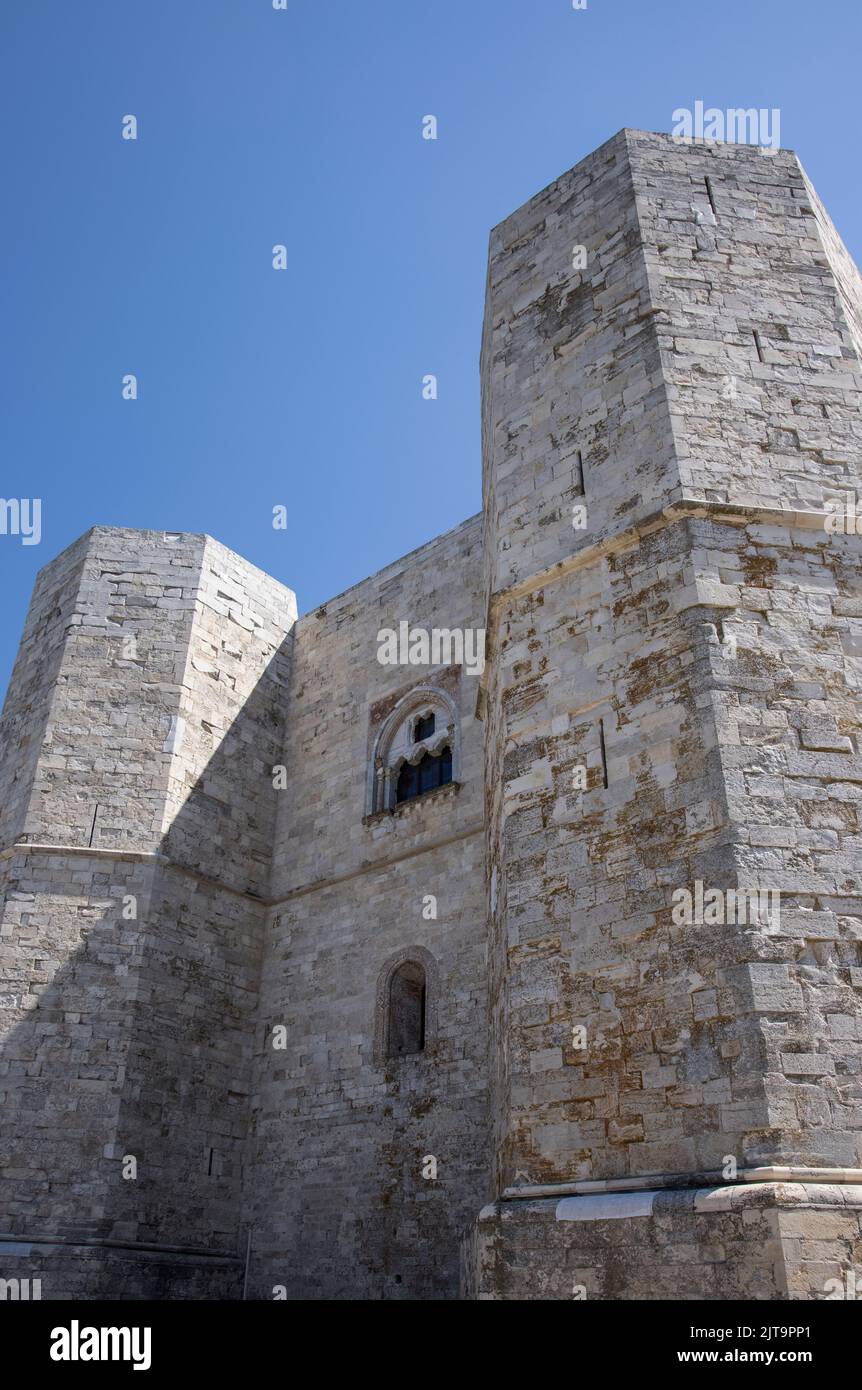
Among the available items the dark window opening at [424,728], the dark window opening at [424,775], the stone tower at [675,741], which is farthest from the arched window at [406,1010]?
the stone tower at [675,741]

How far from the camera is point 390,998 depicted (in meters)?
10.1

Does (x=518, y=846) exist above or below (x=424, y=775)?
below

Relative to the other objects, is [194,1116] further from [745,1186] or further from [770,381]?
[770,381]

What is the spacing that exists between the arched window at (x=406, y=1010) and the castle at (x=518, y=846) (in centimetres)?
3

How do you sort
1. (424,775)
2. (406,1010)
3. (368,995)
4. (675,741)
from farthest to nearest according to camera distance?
(424,775), (368,995), (406,1010), (675,741)

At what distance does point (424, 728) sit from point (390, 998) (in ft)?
9.59

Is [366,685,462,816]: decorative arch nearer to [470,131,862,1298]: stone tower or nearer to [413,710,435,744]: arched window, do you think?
[413,710,435,744]: arched window

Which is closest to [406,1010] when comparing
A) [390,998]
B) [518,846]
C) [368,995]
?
[390,998]

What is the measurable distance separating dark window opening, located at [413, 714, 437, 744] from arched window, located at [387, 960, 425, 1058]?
2.50 m

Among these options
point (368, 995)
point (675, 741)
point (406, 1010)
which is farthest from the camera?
point (368, 995)

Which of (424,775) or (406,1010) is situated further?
(424,775)

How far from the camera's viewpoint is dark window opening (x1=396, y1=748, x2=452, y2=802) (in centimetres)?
1110

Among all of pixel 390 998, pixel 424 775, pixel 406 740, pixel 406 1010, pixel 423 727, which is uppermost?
pixel 423 727

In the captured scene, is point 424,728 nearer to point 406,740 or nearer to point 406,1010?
point 406,740
